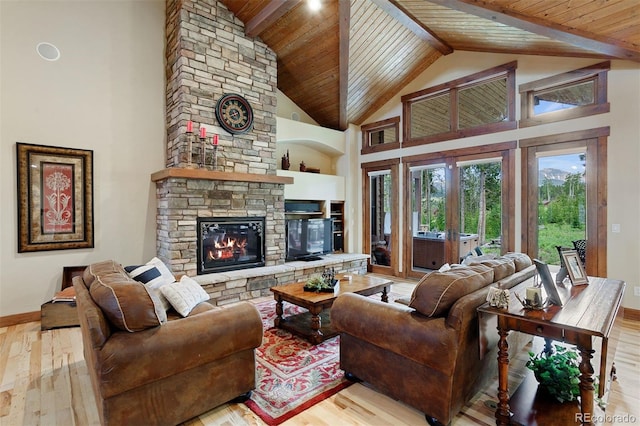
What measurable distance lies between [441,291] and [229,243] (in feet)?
12.3

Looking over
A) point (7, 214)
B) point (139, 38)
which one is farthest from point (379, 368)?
point (139, 38)

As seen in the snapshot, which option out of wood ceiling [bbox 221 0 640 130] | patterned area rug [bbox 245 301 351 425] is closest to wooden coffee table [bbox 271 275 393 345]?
patterned area rug [bbox 245 301 351 425]

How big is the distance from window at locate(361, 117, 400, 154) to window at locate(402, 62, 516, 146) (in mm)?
231

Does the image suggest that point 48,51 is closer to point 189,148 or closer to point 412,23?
point 189,148

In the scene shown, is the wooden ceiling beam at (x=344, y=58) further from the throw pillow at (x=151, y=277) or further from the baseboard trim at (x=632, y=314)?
the baseboard trim at (x=632, y=314)

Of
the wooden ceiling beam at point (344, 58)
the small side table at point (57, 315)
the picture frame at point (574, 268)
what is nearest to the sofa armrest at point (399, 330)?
the picture frame at point (574, 268)

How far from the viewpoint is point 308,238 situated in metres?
5.99

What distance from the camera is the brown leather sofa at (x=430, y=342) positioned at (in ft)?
6.16

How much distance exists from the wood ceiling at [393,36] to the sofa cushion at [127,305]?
163 inches

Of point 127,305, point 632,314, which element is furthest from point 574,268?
point 127,305

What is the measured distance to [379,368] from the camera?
225 centimetres

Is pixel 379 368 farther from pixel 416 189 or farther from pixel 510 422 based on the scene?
pixel 416 189

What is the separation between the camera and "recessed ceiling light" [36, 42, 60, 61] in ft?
12.9

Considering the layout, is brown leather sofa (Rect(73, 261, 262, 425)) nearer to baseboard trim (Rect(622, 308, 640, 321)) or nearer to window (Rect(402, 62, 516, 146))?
baseboard trim (Rect(622, 308, 640, 321))
